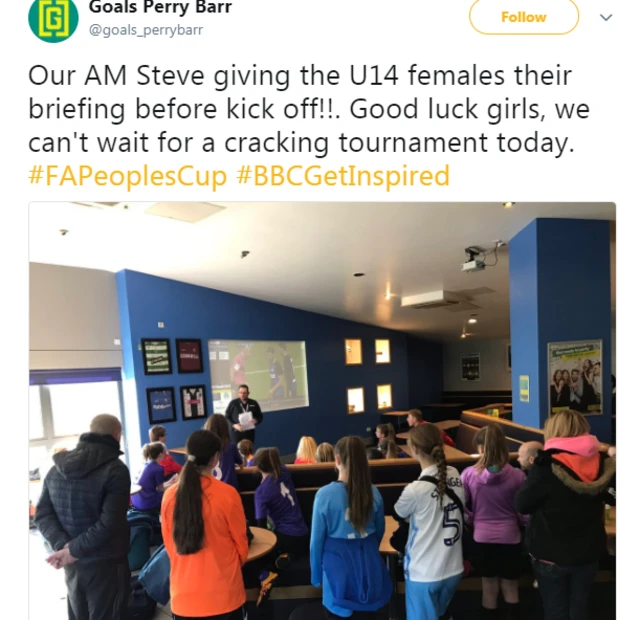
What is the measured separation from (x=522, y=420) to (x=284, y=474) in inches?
63.0

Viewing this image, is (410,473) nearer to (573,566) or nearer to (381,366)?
(573,566)

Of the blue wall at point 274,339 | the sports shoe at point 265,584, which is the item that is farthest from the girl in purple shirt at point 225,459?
the sports shoe at point 265,584

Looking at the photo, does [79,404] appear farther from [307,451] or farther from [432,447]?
[307,451]

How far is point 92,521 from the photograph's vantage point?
1.51 metres

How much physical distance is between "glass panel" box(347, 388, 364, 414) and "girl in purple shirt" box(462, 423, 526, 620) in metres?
2.47

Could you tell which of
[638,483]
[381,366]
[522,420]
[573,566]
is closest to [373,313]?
[381,366]

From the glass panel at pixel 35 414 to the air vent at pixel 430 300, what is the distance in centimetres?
261

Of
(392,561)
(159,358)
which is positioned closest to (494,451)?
(392,561)

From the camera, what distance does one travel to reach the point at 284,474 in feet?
8.26

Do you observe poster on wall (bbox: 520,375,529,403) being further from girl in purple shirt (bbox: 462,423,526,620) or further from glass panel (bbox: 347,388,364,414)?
glass panel (bbox: 347,388,364,414)

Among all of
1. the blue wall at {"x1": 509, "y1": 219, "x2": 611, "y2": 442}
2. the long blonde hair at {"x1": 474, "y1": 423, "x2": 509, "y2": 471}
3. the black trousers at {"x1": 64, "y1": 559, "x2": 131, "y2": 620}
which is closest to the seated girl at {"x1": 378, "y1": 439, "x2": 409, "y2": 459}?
the blue wall at {"x1": 509, "y1": 219, "x2": 611, "y2": 442}

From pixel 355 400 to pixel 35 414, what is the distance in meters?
4.10

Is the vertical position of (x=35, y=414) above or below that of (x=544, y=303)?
below

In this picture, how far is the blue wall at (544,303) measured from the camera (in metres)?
2.12
